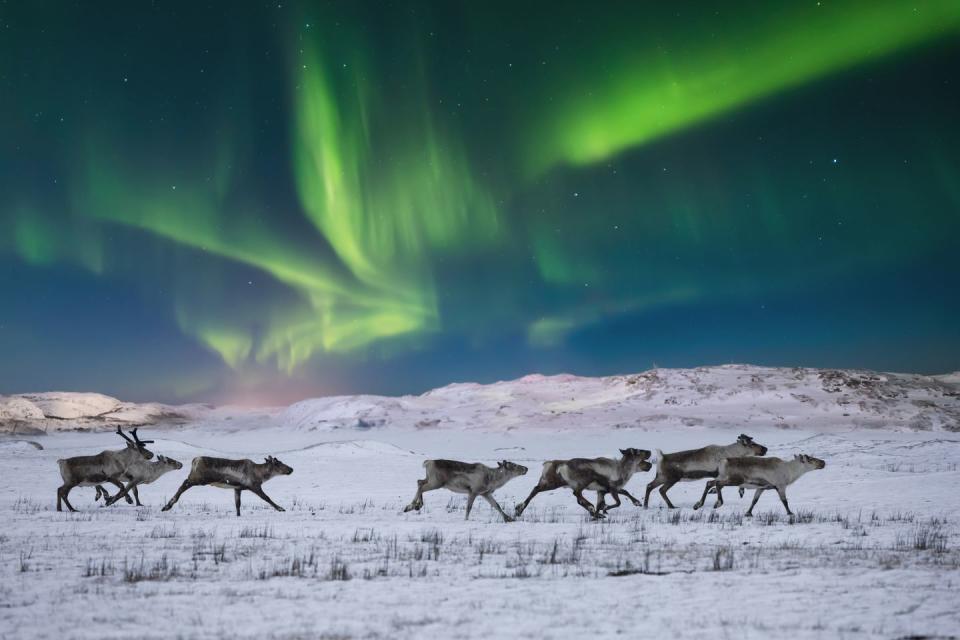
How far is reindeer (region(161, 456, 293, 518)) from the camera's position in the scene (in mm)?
18672

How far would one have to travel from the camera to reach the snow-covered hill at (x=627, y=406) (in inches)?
3686

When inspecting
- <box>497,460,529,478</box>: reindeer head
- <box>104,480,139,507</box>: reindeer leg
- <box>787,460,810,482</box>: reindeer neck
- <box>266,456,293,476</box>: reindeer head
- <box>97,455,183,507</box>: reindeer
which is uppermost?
<box>787,460,810,482</box>: reindeer neck

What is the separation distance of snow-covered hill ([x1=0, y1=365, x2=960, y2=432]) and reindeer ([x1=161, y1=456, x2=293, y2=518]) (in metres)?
73.3

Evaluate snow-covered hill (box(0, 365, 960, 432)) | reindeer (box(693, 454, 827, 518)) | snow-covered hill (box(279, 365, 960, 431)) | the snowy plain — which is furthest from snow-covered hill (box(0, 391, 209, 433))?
reindeer (box(693, 454, 827, 518))

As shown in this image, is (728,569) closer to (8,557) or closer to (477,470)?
(477,470)

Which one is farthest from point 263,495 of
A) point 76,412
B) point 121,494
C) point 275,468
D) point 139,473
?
point 76,412

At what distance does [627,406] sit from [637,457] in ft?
286

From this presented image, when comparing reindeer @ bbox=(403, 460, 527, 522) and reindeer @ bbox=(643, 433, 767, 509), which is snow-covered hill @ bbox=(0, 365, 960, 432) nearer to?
reindeer @ bbox=(643, 433, 767, 509)

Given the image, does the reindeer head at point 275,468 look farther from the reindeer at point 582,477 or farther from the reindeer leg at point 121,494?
the reindeer at point 582,477

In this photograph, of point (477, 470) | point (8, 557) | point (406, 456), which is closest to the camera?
point (8, 557)

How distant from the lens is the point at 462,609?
772 cm

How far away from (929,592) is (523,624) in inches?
196

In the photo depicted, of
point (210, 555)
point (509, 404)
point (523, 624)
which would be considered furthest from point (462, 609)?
point (509, 404)

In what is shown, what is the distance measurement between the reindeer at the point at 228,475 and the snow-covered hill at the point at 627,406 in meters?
73.3
